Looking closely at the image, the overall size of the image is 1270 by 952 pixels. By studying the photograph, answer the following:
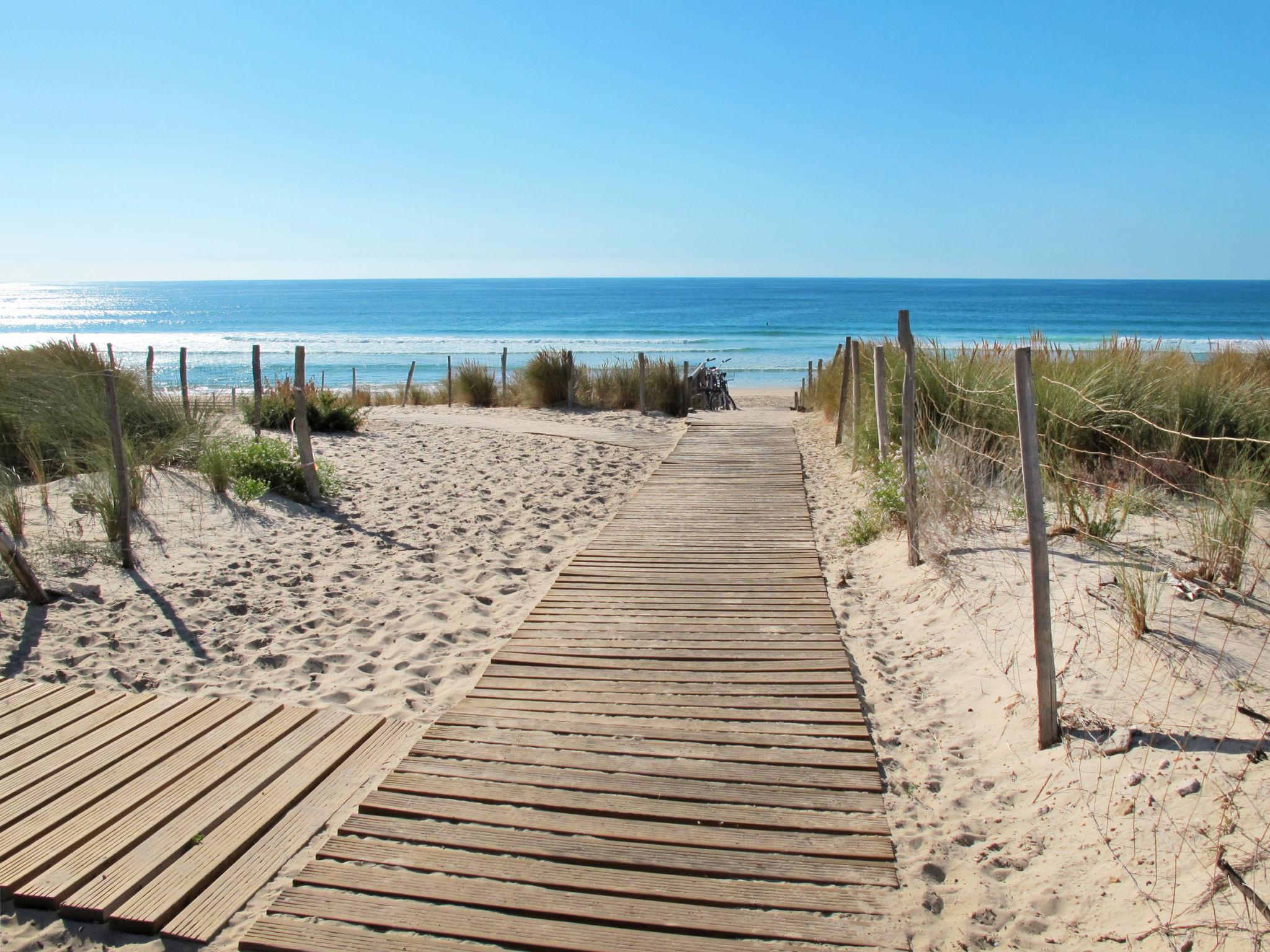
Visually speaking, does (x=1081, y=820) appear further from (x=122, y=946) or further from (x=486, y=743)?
(x=122, y=946)

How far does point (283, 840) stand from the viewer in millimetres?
2762

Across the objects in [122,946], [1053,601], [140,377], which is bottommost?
[122,946]

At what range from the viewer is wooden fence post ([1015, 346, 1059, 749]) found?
10.2 ft

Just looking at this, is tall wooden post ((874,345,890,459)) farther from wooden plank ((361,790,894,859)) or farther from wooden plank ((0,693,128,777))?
wooden plank ((0,693,128,777))

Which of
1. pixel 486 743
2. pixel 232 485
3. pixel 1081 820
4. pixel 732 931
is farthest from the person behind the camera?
pixel 232 485

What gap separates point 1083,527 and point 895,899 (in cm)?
329

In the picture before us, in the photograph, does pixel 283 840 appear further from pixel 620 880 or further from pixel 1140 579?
pixel 1140 579

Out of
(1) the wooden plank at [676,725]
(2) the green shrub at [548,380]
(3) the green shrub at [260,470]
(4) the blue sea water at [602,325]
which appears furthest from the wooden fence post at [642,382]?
(1) the wooden plank at [676,725]

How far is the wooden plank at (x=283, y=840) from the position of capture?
7.82 feet

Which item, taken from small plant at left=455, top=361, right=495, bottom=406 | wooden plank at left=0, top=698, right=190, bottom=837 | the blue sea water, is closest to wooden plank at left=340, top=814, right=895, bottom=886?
wooden plank at left=0, top=698, right=190, bottom=837

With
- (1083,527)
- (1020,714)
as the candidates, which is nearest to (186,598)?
(1020,714)

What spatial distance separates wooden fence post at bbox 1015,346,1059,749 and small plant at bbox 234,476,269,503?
20.5ft

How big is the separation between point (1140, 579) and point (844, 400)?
7.95 metres

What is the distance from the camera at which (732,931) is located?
2.29 metres
